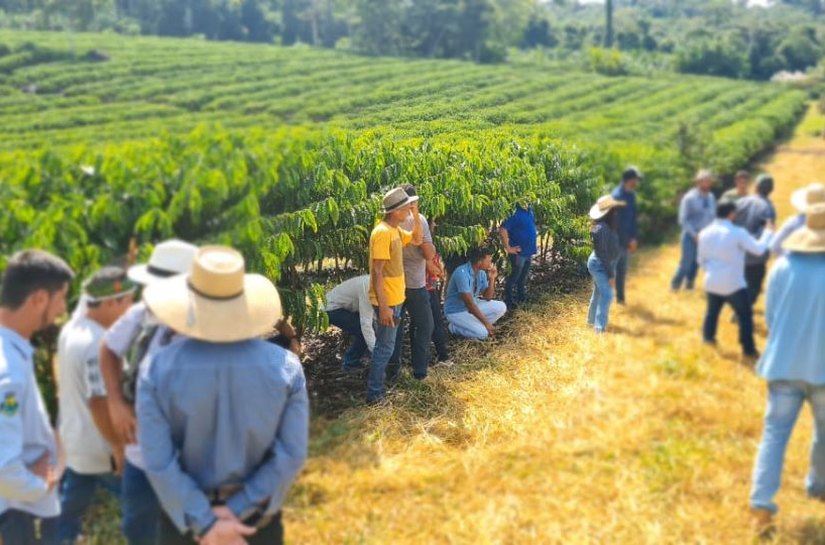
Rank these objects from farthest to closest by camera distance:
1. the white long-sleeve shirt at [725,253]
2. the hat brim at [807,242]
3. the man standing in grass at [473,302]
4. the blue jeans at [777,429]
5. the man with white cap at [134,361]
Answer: the man standing in grass at [473,302] → the white long-sleeve shirt at [725,253] → the blue jeans at [777,429] → the hat brim at [807,242] → the man with white cap at [134,361]

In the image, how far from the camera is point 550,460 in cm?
362

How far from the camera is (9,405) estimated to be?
2.03m

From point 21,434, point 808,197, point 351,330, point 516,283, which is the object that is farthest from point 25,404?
point 516,283

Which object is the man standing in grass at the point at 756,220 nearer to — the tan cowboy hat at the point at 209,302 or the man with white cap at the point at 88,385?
the tan cowboy hat at the point at 209,302

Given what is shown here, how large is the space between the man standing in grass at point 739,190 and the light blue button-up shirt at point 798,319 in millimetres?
1018

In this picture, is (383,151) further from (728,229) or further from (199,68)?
(199,68)

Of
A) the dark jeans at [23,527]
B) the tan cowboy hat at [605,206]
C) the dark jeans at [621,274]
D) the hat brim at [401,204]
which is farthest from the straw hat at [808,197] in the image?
the dark jeans at [23,527]

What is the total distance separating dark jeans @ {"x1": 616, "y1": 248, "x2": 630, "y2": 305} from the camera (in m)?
4.57

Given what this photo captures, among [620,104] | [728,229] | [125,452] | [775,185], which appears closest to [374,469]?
[125,452]

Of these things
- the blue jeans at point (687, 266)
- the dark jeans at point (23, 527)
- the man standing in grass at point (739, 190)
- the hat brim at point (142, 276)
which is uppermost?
the hat brim at point (142, 276)

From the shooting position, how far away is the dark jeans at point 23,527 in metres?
2.21

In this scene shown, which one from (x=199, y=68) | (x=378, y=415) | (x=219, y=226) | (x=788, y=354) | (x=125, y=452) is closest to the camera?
(x=125, y=452)

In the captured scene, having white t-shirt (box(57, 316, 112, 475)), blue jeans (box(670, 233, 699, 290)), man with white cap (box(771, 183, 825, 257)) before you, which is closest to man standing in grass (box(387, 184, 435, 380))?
blue jeans (box(670, 233, 699, 290))

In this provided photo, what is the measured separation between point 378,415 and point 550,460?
3.55ft
